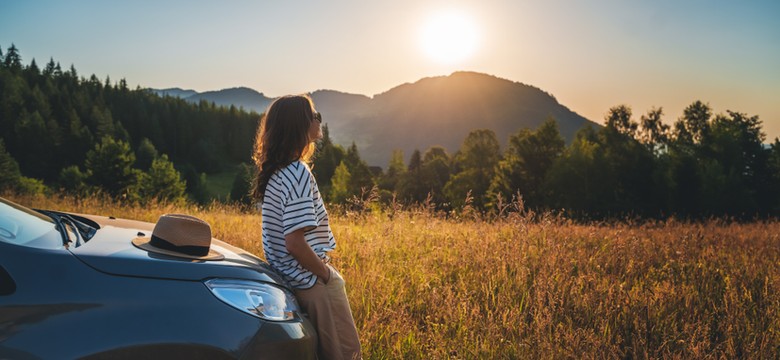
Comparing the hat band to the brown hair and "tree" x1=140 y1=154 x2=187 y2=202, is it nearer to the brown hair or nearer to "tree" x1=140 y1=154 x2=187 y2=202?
the brown hair

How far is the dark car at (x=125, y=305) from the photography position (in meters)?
1.80

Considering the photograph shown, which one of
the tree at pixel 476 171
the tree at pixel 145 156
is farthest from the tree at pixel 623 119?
the tree at pixel 145 156

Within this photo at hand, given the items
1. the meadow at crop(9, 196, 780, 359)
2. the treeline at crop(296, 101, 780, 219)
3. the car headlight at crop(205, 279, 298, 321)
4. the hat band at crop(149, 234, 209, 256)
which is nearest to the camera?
the car headlight at crop(205, 279, 298, 321)

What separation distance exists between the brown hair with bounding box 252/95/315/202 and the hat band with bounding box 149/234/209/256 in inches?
26.3

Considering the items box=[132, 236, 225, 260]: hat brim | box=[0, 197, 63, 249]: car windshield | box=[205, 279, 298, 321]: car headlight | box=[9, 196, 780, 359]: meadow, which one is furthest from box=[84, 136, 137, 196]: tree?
box=[205, 279, 298, 321]: car headlight

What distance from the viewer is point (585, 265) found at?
19.9 ft

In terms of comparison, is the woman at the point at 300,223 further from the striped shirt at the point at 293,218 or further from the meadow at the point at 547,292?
the meadow at the point at 547,292

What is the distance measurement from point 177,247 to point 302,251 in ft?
2.07

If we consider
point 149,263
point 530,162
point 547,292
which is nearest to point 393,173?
point 530,162

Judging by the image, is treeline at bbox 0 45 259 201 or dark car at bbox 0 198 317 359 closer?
dark car at bbox 0 198 317 359

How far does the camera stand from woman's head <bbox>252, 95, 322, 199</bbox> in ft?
9.57

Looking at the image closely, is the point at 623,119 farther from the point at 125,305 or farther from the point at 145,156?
the point at 145,156

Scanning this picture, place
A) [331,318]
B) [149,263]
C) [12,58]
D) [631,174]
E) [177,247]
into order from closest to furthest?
1. [149,263]
2. [177,247]
3. [331,318]
4. [631,174]
5. [12,58]

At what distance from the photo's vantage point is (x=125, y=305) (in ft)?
6.29
